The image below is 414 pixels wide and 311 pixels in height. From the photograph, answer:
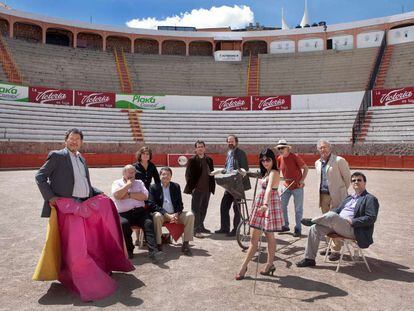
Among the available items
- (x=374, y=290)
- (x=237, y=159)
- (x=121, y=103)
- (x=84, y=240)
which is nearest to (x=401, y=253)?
(x=374, y=290)

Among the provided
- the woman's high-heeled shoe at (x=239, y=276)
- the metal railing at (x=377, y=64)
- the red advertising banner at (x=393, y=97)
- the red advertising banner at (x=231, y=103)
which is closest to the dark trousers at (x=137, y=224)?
the woman's high-heeled shoe at (x=239, y=276)

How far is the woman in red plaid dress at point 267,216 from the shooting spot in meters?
4.45

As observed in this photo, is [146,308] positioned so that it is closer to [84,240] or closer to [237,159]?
[84,240]

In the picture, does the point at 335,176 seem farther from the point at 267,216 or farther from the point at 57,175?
the point at 57,175

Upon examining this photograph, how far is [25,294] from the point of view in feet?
13.0

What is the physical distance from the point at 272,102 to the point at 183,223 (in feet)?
81.2

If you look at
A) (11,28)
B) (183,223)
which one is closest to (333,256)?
(183,223)

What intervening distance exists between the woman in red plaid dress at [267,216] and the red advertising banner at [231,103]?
25289 millimetres

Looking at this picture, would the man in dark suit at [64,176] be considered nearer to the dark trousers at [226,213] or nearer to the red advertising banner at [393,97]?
the dark trousers at [226,213]

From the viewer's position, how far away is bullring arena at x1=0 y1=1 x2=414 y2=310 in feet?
13.7

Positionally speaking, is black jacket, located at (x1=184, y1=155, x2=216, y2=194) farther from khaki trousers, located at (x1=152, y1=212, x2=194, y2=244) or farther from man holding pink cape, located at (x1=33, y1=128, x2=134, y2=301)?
man holding pink cape, located at (x1=33, y1=128, x2=134, y2=301)

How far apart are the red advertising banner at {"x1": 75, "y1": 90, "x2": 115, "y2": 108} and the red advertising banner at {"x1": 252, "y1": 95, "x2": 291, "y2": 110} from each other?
11402mm

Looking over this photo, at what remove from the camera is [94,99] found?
28.0m

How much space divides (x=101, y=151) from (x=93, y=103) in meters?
5.04
